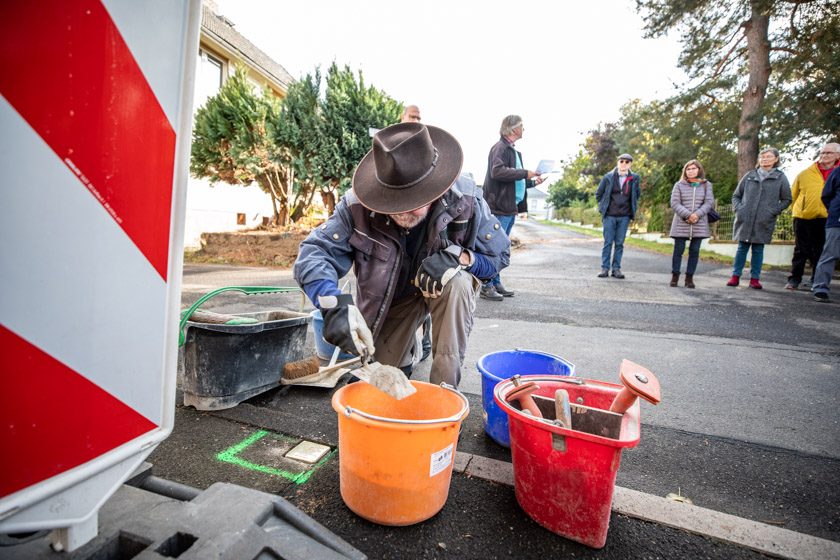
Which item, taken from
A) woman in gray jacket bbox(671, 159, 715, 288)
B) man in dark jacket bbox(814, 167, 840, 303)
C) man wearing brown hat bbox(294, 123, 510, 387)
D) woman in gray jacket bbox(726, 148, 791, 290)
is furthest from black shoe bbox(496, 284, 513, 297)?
man in dark jacket bbox(814, 167, 840, 303)

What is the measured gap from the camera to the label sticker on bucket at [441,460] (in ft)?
4.87

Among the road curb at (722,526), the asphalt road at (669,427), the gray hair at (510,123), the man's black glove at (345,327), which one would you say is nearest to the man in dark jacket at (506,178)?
the gray hair at (510,123)

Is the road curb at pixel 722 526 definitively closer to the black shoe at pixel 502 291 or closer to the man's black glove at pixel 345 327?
the man's black glove at pixel 345 327

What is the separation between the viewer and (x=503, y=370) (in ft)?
7.60

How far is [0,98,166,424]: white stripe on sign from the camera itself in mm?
613

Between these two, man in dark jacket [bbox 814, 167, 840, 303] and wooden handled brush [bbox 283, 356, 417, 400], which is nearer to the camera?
wooden handled brush [bbox 283, 356, 417, 400]

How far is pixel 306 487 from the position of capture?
1.72 m

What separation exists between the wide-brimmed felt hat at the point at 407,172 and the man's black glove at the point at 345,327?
0.49 meters

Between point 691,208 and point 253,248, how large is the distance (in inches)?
354

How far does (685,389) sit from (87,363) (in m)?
3.23

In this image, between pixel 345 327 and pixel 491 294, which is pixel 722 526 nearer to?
pixel 345 327

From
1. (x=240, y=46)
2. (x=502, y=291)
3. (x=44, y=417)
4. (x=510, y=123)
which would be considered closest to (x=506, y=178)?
(x=510, y=123)

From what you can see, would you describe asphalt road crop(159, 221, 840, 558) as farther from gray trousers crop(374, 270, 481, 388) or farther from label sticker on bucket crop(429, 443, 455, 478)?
gray trousers crop(374, 270, 481, 388)

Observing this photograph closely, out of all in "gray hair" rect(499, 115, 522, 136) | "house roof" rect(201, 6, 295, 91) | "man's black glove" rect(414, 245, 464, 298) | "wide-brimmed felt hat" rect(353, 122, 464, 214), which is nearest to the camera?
"wide-brimmed felt hat" rect(353, 122, 464, 214)
